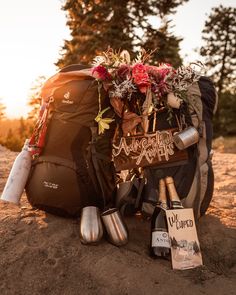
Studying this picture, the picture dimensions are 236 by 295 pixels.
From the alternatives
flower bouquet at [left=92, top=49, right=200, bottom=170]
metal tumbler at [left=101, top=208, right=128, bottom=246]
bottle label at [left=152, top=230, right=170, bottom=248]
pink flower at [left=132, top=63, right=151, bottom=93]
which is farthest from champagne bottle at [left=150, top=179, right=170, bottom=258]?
pink flower at [left=132, top=63, right=151, bottom=93]

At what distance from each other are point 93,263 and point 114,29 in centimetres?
1192

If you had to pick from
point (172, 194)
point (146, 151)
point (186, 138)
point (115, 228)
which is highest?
point (186, 138)

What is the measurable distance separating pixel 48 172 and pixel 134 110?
0.90 metres

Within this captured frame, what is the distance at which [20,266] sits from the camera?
2.45 m

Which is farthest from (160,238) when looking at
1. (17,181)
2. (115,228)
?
(17,181)

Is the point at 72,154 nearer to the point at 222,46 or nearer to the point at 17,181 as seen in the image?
the point at 17,181

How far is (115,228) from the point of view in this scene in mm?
2752

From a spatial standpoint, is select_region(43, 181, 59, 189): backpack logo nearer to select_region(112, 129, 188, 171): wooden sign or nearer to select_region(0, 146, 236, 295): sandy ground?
select_region(0, 146, 236, 295): sandy ground

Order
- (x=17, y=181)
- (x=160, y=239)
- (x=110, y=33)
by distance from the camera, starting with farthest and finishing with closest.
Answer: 1. (x=110, y=33)
2. (x=17, y=181)
3. (x=160, y=239)

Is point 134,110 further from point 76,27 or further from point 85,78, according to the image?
point 76,27

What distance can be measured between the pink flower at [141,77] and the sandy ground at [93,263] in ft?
3.90

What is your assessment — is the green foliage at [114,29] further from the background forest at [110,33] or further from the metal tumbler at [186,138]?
the metal tumbler at [186,138]

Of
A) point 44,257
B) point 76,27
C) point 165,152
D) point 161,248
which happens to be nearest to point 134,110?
point 165,152

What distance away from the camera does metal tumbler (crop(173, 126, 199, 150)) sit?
2.99m
